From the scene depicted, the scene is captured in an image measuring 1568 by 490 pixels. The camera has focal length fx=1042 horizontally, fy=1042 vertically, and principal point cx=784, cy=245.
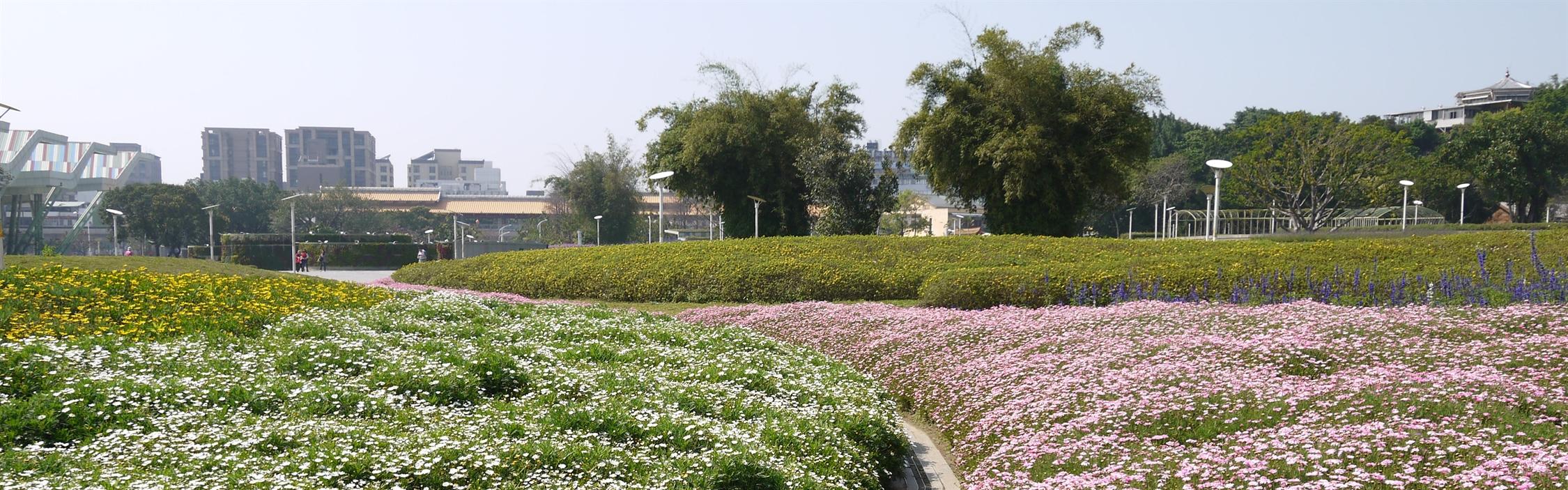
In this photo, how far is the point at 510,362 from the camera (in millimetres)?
6387

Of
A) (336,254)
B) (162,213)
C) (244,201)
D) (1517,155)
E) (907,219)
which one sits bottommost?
(336,254)

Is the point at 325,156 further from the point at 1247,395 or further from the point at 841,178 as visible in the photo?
the point at 1247,395

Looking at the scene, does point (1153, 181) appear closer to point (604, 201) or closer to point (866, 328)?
point (604, 201)

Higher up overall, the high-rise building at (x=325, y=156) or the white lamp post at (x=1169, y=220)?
the high-rise building at (x=325, y=156)

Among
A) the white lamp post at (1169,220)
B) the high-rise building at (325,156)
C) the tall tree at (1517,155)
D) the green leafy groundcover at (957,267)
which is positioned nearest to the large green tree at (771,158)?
the green leafy groundcover at (957,267)

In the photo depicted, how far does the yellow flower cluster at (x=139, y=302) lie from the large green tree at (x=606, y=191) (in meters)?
40.4

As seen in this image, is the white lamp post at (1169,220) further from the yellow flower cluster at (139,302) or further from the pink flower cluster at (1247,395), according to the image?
the yellow flower cluster at (139,302)

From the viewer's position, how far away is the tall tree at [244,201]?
74806mm

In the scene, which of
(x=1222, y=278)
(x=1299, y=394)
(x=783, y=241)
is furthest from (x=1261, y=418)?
(x=783, y=241)

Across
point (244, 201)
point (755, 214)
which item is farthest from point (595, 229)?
point (244, 201)

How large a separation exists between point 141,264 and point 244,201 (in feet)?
229

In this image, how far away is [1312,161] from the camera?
36188 millimetres

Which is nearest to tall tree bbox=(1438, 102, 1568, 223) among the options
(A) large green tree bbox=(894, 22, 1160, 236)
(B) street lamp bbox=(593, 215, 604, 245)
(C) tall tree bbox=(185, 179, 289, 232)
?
(A) large green tree bbox=(894, 22, 1160, 236)

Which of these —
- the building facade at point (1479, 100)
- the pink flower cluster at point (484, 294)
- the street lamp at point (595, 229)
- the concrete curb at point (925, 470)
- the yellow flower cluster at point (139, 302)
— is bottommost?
the concrete curb at point (925, 470)
